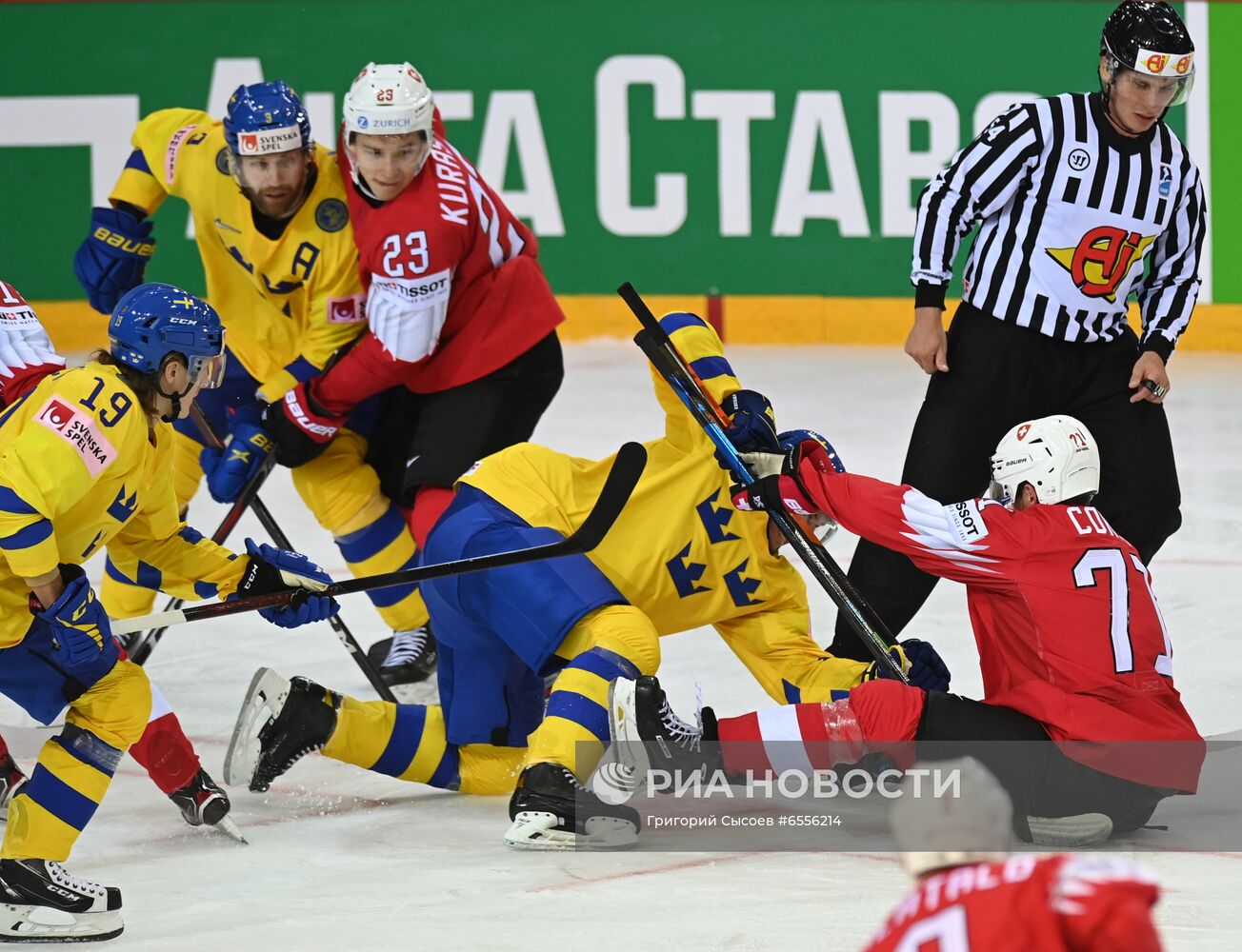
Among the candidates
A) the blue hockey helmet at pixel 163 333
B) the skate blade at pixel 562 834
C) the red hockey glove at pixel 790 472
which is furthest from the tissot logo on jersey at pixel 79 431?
the red hockey glove at pixel 790 472

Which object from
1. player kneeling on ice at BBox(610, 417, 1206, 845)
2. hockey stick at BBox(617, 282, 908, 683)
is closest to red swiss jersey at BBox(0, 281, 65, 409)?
hockey stick at BBox(617, 282, 908, 683)

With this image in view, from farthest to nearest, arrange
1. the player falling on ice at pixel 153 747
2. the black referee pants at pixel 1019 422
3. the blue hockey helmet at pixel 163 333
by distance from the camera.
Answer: the black referee pants at pixel 1019 422 < the player falling on ice at pixel 153 747 < the blue hockey helmet at pixel 163 333

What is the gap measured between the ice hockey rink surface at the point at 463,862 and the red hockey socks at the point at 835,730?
15 centimetres

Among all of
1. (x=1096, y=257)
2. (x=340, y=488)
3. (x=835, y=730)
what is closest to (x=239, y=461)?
(x=340, y=488)

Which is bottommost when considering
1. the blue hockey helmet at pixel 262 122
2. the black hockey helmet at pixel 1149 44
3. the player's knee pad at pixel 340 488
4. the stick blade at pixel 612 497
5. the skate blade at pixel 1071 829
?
the skate blade at pixel 1071 829

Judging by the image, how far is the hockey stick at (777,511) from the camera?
11.1 feet

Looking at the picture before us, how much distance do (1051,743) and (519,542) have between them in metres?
0.92

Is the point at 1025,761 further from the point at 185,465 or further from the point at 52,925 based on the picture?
the point at 185,465

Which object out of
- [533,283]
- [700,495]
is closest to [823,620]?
[533,283]

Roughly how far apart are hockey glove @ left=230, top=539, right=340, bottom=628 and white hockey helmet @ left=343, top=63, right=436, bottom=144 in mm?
1051

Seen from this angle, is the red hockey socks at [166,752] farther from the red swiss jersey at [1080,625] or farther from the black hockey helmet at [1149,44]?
the black hockey helmet at [1149,44]

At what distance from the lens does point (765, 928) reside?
108 inches

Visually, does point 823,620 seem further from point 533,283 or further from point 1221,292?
point 1221,292

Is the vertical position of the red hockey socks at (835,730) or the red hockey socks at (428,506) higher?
the red hockey socks at (428,506)
